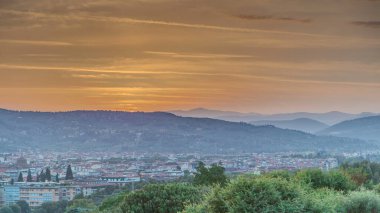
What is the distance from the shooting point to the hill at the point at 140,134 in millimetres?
119625

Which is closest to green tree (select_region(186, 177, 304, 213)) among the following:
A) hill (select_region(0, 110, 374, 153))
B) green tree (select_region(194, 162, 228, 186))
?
green tree (select_region(194, 162, 228, 186))

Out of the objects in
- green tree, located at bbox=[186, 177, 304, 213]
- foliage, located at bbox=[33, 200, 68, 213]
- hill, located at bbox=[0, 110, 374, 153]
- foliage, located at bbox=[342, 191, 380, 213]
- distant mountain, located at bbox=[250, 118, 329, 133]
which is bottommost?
foliage, located at bbox=[33, 200, 68, 213]

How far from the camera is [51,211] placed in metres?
63.9

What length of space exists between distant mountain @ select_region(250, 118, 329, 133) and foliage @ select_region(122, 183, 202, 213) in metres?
129

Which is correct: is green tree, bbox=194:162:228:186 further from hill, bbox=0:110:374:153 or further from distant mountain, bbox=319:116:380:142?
distant mountain, bbox=319:116:380:142

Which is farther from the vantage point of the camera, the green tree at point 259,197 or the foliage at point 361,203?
the foliage at point 361,203

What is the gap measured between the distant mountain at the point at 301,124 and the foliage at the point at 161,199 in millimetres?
129122

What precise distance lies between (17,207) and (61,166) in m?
43.6

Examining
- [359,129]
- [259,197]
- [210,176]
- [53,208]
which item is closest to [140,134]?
[359,129]

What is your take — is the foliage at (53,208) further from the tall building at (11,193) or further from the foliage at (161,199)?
the foliage at (161,199)

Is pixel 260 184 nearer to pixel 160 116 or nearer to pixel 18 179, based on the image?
pixel 18 179

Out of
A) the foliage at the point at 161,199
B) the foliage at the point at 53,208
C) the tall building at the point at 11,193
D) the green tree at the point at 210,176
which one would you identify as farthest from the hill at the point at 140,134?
the foliage at the point at 161,199

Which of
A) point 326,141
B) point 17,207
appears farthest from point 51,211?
point 326,141

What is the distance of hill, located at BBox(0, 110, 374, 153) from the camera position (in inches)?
4710
